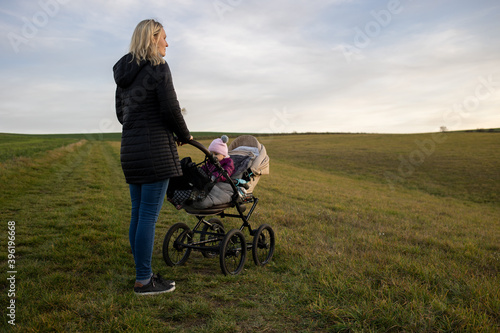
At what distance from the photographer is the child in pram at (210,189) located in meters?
3.71

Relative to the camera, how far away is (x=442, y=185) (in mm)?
19141

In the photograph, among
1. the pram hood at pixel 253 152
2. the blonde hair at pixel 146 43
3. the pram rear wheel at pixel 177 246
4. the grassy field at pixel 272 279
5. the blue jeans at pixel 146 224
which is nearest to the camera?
the grassy field at pixel 272 279

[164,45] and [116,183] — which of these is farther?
[116,183]

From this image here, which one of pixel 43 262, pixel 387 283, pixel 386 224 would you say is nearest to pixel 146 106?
pixel 43 262

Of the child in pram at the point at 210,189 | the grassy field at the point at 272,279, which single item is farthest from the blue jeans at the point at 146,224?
the child in pram at the point at 210,189

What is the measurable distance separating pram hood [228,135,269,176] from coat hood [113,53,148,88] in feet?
6.24

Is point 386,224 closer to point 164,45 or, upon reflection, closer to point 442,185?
point 164,45

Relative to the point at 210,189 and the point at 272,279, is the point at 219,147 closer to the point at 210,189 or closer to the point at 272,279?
the point at 210,189

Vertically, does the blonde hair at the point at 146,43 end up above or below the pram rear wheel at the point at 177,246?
above

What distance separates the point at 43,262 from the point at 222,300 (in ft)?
7.85

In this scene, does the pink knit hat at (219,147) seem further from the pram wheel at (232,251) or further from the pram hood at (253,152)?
the pram wheel at (232,251)

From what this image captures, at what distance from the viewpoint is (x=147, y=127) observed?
10.3 feet

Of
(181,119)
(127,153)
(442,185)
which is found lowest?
(442,185)

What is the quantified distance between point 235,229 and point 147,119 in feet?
5.37
